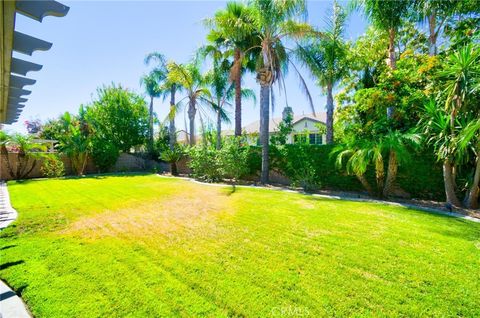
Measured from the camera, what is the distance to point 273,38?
1365cm

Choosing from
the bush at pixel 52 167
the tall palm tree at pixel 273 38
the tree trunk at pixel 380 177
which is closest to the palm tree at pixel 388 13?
the tall palm tree at pixel 273 38

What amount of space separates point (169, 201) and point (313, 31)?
11875 mm

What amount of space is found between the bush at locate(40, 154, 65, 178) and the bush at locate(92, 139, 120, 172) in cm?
318

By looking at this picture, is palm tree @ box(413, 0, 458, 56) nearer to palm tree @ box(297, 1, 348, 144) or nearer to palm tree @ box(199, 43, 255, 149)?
palm tree @ box(297, 1, 348, 144)

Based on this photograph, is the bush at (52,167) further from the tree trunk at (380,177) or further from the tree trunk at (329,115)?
the tree trunk at (380,177)

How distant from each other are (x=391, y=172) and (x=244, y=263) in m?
8.67

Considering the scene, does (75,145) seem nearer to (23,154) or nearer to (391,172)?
(23,154)

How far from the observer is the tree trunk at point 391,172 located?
9940mm

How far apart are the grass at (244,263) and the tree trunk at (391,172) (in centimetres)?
291

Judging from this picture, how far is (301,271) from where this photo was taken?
384 cm

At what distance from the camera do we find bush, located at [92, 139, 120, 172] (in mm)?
22891

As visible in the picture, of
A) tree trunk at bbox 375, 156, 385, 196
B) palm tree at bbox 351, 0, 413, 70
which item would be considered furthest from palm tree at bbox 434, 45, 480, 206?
palm tree at bbox 351, 0, 413, 70

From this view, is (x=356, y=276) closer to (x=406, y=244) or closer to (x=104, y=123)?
(x=406, y=244)

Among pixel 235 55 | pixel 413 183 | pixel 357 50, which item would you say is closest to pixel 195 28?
pixel 235 55
